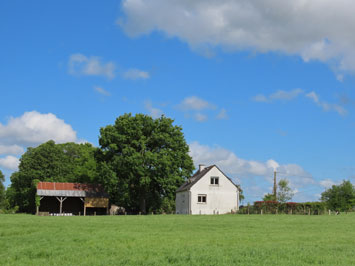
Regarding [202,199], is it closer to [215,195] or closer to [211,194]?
[211,194]

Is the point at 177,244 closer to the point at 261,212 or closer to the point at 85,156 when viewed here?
the point at 261,212

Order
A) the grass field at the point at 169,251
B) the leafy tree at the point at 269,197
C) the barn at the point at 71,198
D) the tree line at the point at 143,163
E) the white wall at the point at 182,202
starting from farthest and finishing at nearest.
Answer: the leafy tree at the point at 269,197, the barn at the point at 71,198, the white wall at the point at 182,202, the tree line at the point at 143,163, the grass field at the point at 169,251

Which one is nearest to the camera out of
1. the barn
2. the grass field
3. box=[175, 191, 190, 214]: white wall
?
the grass field

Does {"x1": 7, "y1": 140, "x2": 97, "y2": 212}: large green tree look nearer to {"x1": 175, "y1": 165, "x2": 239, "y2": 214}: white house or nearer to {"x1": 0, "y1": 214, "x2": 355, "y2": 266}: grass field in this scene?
{"x1": 175, "y1": 165, "x2": 239, "y2": 214}: white house

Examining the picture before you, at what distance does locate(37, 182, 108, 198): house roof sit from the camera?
60125mm

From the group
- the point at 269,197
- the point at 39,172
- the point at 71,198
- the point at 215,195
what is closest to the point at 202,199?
the point at 215,195

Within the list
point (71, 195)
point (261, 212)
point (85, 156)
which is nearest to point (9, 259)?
point (261, 212)

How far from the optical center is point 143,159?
53.8 metres

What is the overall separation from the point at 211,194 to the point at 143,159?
11.0 meters

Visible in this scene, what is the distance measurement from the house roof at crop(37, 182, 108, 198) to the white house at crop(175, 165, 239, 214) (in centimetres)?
1382

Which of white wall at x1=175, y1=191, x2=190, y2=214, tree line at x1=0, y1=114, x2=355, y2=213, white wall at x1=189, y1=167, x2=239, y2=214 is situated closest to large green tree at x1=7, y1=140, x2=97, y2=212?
tree line at x1=0, y1=114, x2=355, y2=213

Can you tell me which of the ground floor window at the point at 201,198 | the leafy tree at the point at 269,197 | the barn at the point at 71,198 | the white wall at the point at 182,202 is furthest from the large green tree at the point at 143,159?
the leafy tree at the point at 269,197

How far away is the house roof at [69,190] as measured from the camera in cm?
6012

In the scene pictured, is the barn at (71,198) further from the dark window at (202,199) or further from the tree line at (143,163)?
the dark window at (202,199)
